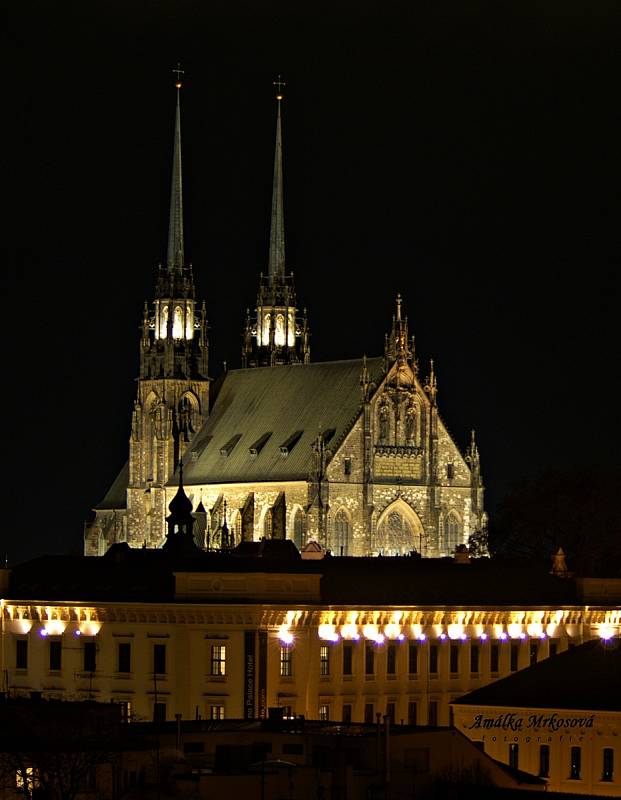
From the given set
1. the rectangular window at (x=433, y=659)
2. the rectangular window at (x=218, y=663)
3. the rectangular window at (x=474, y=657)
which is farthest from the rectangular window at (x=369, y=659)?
the rectangular window at (x=218, y=663)

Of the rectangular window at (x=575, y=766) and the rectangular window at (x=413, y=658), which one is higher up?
the rectangular window at (x=413, y=658)

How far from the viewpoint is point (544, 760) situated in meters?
131

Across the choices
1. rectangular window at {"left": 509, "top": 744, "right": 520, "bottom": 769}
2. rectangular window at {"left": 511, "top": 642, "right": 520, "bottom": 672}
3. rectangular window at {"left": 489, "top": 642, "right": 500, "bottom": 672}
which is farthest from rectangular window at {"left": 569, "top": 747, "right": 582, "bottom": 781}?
rectangular window at {"left": 511, "top": 642, "right": 520, "bottom": 672}

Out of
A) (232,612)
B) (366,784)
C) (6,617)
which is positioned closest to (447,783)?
(366,784)

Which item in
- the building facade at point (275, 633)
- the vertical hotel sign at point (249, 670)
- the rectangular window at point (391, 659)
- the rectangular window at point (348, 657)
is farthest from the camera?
the rectangular window at point (391, 659)

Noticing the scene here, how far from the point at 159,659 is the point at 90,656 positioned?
4419 mm

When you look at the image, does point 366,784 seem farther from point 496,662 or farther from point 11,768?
point 496,662

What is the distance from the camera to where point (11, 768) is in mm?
100438

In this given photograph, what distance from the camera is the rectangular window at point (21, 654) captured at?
15812 centimetres

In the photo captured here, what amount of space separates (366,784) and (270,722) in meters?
14.1

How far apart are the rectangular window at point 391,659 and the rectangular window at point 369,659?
2.97 ft

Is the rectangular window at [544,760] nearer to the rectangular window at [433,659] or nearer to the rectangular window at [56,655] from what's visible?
the rectangular window at [433,659]

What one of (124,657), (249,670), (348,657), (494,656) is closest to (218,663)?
(249,670)

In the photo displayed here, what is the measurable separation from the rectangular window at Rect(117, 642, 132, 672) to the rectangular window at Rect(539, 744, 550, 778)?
89.7 feet
